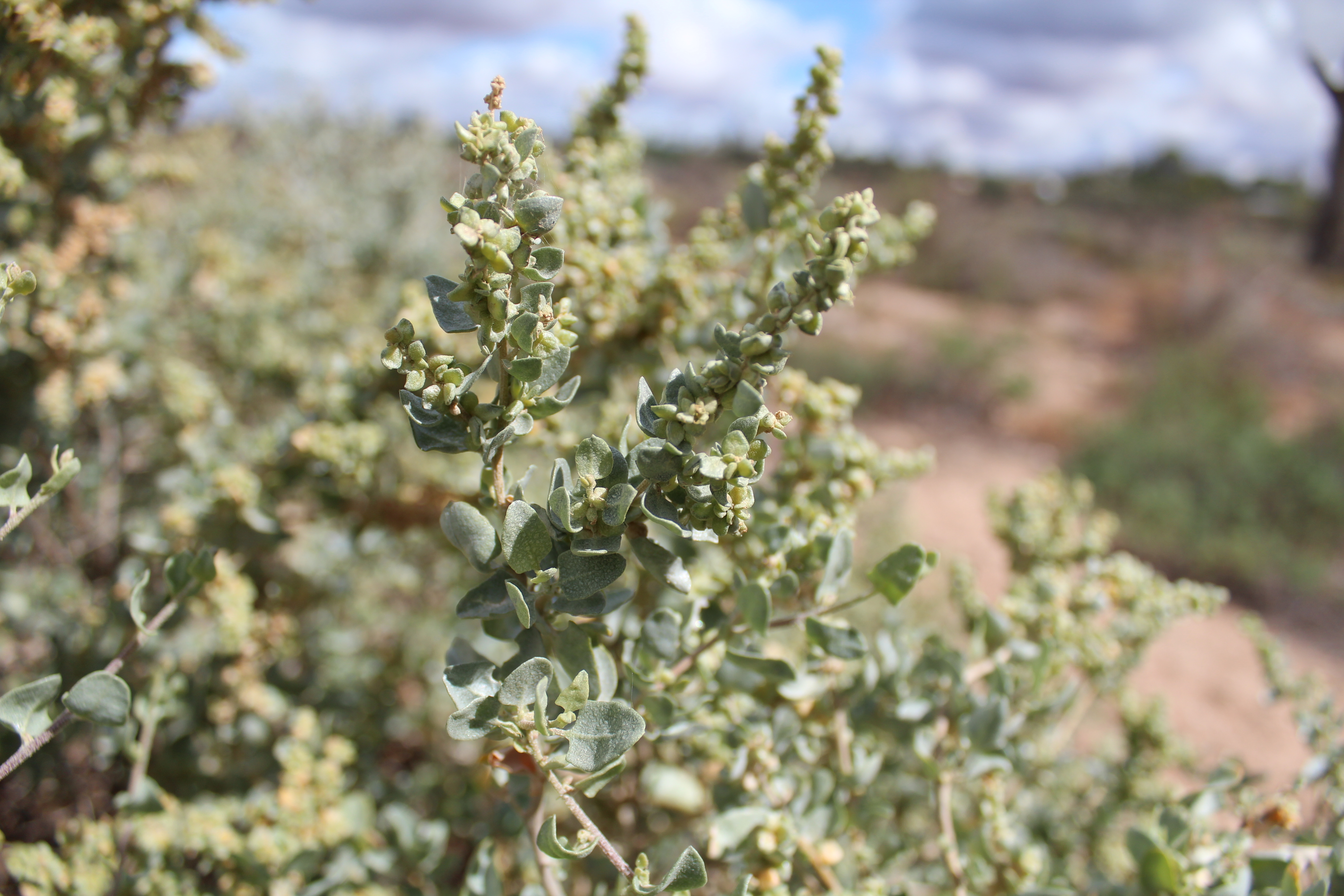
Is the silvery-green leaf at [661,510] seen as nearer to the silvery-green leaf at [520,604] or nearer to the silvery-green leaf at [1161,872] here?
the silvery-green leaf at [520,604]

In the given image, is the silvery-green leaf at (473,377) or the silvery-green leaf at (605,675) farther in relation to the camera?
the silvery-green leaf at (605,675)

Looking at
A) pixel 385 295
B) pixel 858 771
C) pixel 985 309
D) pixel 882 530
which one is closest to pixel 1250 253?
pixel 985 309

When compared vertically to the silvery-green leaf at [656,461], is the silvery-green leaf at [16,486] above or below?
below

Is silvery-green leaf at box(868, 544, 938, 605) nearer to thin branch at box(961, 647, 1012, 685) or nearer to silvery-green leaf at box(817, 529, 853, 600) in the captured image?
silvery-green leaf at box(817, 529, 853, 600)

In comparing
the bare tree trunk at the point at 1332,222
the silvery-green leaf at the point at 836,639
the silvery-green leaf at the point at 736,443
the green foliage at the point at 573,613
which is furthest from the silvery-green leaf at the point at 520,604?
the bare tree trunk at the point at 1332,222

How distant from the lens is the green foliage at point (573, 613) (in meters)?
0.72

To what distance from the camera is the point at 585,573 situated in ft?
2.41

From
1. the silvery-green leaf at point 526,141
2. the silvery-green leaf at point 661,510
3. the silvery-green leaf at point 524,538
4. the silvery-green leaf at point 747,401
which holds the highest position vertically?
the silvery-green leaf at point 526,141

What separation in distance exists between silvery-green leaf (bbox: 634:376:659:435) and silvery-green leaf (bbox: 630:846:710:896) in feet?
1.13

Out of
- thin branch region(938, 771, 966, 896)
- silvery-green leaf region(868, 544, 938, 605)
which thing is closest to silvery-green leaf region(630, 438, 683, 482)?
silvery-green leaf region(868, 544, 938, 605)

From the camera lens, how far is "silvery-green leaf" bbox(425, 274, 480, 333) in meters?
0.70

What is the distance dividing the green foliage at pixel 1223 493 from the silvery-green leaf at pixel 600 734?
6.44 metres

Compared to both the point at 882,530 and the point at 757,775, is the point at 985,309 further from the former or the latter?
the point at 757,775

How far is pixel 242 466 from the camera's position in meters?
1.50
